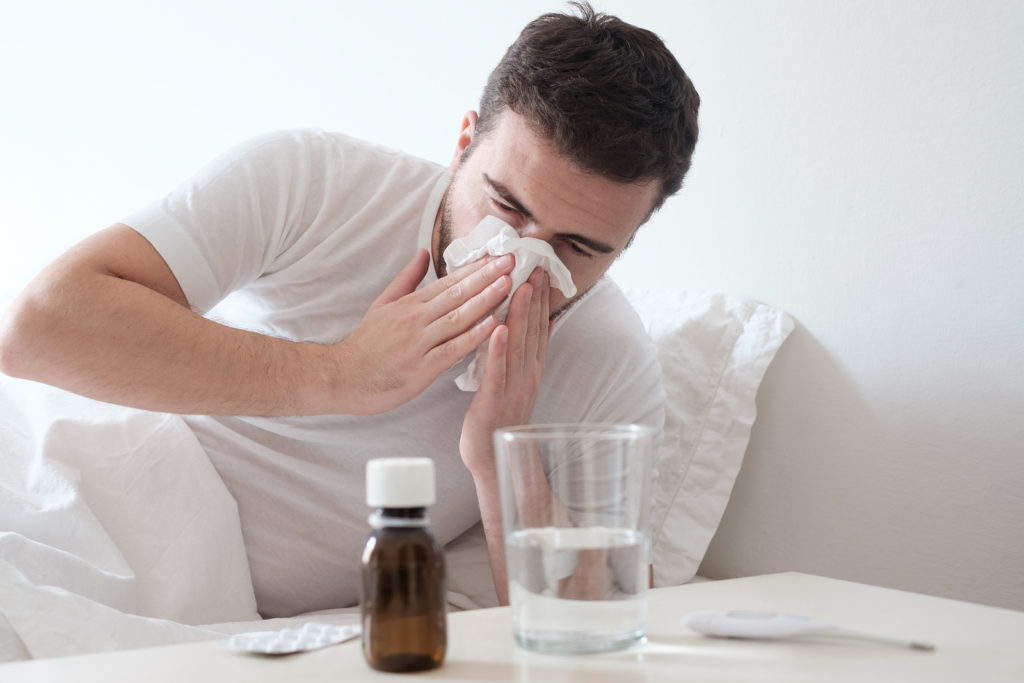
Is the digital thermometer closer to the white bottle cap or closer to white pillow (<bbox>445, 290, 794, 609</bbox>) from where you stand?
the white bottle cap

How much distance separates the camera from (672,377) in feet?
4.78

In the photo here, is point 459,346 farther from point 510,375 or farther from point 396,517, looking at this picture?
point 396,517

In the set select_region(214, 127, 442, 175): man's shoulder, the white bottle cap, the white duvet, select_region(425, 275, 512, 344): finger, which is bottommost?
the white duvet

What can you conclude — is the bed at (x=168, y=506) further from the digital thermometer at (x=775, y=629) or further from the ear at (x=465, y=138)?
the digital thermometer at (x=775, y=629)

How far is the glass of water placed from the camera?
0.57 m

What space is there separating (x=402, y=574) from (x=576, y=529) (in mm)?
106

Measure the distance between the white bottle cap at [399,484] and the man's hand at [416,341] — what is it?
0.58 metres

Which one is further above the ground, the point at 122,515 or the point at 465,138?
the point at 465,138

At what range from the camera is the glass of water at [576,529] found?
1.87 feet

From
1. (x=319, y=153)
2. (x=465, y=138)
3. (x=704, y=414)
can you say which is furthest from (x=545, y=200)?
(x=704, y=414)

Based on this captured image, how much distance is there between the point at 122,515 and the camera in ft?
3.75

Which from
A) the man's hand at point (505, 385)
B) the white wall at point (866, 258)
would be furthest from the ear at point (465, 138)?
the white wall at point (866, 258)

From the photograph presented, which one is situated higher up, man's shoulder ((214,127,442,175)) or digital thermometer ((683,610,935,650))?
man's shoulder ((214,127,442,175))

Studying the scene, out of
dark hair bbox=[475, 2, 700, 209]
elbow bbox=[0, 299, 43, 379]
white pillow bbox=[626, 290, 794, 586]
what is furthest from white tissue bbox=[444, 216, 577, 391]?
elbow bbox=[0, 299, 43, 379]
